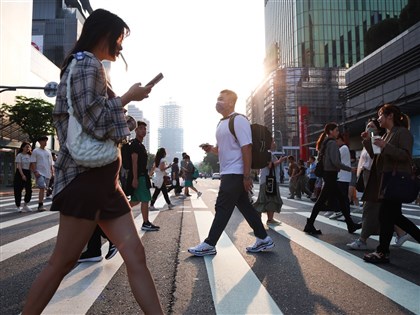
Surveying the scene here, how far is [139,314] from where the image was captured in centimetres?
241

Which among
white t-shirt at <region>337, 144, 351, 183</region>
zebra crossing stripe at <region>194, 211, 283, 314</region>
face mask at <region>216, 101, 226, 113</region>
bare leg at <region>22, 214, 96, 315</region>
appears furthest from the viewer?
white t-shirt at <region>337, 144, 351, 183</region>

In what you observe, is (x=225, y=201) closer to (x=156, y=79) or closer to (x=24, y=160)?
(x=156, y=79)

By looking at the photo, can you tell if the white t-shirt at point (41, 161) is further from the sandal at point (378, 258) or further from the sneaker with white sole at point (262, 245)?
the sandal at point (378, 258)

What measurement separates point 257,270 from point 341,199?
271 centimetres

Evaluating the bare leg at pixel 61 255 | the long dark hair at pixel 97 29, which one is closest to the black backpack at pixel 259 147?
the long dark hair at pixel 97 29

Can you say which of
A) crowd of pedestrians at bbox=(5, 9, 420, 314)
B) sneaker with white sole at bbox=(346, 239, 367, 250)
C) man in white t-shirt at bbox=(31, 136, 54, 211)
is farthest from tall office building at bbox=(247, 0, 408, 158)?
sneaker with white sole at bbox=(346, 239, 367, 250)

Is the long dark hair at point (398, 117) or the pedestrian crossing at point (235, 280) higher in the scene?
the long dark hair at point (398, 117)

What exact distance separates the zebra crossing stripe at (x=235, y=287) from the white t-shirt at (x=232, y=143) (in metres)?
0.99

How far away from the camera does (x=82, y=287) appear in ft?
9.79

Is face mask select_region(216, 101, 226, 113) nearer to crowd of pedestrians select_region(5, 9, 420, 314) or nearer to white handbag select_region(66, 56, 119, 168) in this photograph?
crowd of pedestrians select_region(5, 9, 420, 314)

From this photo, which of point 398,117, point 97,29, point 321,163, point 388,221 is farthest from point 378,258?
point 97,29

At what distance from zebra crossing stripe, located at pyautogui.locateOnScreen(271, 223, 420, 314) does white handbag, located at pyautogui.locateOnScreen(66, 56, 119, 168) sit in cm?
224

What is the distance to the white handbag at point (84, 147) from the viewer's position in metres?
1.71

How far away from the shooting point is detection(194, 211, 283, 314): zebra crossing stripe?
8.27 feet
